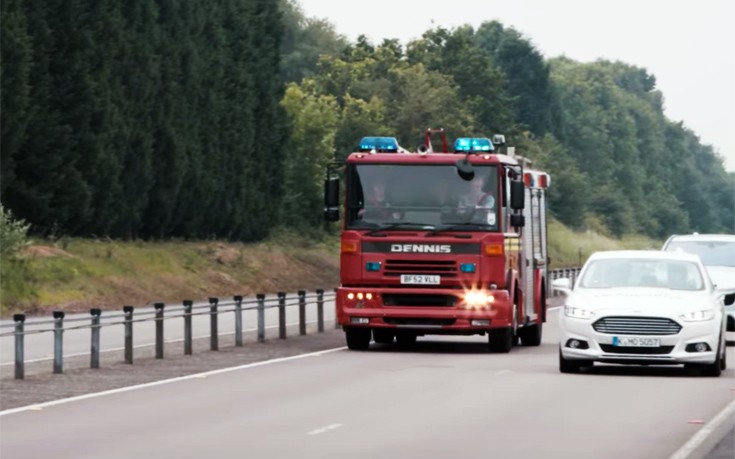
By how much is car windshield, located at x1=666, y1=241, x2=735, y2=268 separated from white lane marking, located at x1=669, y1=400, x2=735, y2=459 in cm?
1621

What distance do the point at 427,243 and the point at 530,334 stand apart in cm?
448

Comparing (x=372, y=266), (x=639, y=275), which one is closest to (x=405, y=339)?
(x=372, y=266)

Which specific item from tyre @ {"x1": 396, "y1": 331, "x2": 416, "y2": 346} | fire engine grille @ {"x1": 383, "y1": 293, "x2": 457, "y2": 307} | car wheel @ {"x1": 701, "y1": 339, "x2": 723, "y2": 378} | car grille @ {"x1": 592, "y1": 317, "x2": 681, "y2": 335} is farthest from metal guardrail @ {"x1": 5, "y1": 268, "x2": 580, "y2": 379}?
car wheel @ {"x1": 701, "y1": 339, "x2": 723, "y2": 378}

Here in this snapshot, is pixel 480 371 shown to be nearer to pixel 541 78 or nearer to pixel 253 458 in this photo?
pixel 253 458

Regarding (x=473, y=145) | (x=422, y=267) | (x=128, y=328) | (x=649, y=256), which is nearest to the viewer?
(x=649, y=256)

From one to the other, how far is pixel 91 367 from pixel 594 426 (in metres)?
9.51

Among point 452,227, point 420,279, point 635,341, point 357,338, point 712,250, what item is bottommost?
point 357,338

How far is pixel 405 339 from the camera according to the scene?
34.0 metres

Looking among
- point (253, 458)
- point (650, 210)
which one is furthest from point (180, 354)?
point (650, 210)

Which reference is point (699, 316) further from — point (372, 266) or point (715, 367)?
point (372, 266)

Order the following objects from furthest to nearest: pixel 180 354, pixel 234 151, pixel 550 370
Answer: pixel 234 151 → pixel 180 354 → pixel 550 370

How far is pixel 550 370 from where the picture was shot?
26250 mm

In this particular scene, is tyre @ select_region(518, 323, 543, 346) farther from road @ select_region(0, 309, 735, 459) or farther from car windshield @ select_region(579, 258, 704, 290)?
car windshield @ select_region(579, 258, 704, 290)

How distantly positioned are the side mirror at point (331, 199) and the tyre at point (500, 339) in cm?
285
